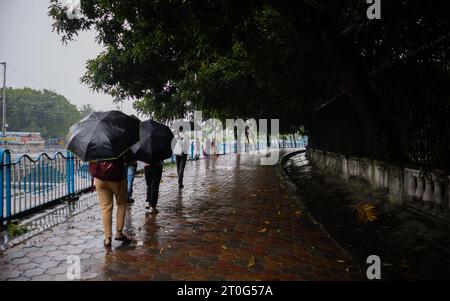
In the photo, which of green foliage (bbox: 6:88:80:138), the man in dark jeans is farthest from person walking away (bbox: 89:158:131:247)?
green foliage (bbox: 6:88:80:138)

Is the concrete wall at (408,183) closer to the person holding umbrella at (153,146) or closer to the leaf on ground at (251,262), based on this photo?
the leaf on ground at (251,262)

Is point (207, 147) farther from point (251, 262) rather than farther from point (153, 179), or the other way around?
point (251, 262)

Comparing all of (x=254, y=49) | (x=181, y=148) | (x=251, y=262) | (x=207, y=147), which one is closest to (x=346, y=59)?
(x=254, y=49)

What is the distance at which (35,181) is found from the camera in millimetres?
7328

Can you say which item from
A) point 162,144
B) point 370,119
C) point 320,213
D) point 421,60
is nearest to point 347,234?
point 320,213

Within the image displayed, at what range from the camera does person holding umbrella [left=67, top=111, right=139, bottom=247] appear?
4633 mm

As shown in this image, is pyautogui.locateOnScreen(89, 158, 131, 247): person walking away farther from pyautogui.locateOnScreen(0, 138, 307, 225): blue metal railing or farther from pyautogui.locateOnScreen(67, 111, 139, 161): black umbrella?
pyautogui.locateOnScreen(0, 138, 307, 225): blue metal railing

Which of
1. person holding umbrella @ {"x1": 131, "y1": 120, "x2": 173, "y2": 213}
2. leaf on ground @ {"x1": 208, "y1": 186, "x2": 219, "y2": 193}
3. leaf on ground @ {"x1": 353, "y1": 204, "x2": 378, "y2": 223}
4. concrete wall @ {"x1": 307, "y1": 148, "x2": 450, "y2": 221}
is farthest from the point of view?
leaf on ground @ {"x1": 208, "y1": 186, "x2": 219, "y2": 193}

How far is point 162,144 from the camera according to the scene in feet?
22.5

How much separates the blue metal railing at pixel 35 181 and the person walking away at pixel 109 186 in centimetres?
227

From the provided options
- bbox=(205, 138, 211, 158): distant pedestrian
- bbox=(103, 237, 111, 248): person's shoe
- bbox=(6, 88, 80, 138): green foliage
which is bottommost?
bbox=(103, 237, 111, 248): person's shoe

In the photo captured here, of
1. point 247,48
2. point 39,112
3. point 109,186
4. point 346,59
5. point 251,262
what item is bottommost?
point 251,262

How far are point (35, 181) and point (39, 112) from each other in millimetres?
91695

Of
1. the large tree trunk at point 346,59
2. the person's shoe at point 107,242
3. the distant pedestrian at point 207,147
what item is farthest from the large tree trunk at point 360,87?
the distant pedestrian at point 207,147
